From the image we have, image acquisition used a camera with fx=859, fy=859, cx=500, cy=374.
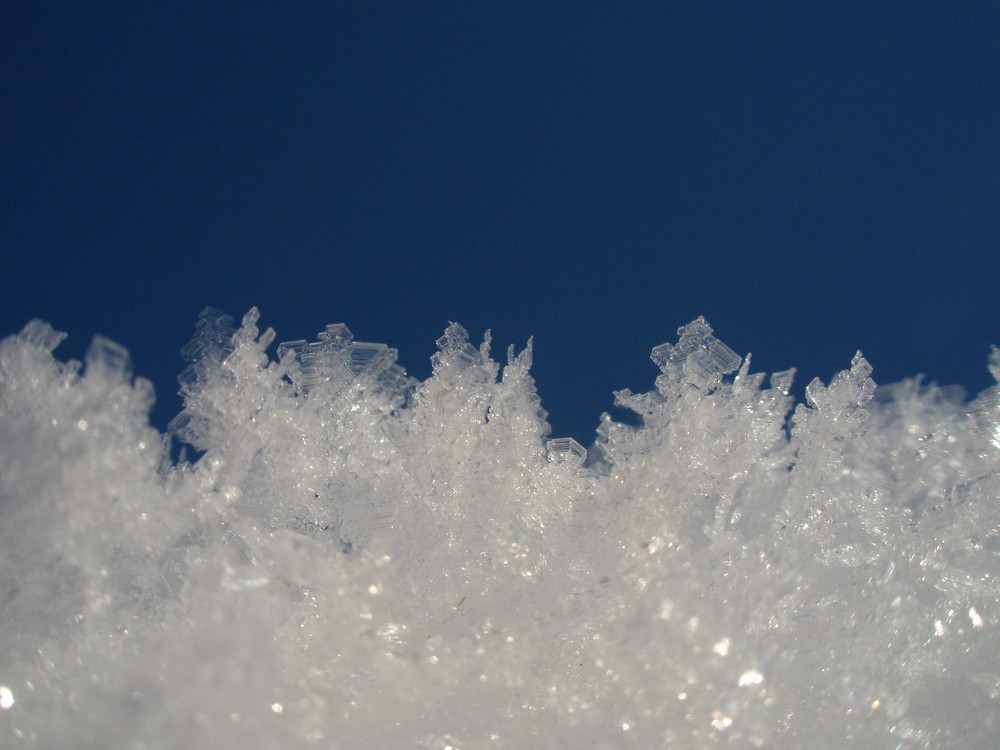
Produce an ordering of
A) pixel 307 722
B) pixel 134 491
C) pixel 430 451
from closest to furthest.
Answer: pixel 307 722, pixel 134 491, pixel 430 451

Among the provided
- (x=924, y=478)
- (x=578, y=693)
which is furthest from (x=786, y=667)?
(x=924, y=478)

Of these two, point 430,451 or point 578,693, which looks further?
point 430,451

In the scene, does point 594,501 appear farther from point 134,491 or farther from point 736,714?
point 134,491

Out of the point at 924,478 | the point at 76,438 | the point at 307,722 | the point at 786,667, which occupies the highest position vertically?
the point at 924,478

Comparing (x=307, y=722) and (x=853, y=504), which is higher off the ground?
(x=853, y=504)

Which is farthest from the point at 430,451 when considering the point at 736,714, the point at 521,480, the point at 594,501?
the point at 736,714

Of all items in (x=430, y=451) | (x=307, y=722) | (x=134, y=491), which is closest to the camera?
(x=307, y=722)
